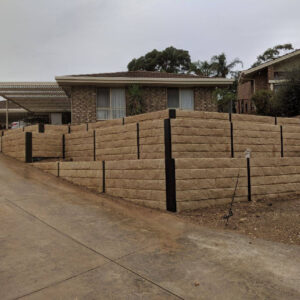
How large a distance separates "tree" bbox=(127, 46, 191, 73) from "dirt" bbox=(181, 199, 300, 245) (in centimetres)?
3520

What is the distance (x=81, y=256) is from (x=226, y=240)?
8.21 ft

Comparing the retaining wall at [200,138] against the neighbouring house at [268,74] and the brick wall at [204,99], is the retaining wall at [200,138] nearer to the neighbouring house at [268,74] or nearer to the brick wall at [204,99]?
the brick wall at [204,99]

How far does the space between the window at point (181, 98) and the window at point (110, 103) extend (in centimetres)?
306

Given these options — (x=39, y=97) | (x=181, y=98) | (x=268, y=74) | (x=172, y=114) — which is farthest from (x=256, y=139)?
(x=268, y=74)

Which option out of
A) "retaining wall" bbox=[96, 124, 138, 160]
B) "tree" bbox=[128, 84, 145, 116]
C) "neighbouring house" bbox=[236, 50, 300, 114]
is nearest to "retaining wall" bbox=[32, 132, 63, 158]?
"retaining wall" bbox=[96, 124, 138, 160]

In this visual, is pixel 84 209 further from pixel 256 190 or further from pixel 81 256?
pixel 256 190

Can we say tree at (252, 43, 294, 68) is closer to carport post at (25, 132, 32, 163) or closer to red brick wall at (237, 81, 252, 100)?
red brick wall at (237, 81, 252, 100)

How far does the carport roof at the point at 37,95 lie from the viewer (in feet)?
47.7

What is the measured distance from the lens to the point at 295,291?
2.64m

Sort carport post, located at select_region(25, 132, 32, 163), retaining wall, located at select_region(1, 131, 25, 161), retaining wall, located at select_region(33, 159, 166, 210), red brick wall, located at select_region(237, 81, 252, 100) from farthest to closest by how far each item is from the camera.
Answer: red brick wall, located at select_region(237, 81, 252, 100), retaining wall, located at select_region(1, 131, 25, 161), carport post, located at select_region(25, 132, 32, 163), retaining wall, located at select_region(33, 159, 166, 210)

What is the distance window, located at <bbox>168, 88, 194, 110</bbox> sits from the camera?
50.3ft

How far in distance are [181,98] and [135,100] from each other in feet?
10.3

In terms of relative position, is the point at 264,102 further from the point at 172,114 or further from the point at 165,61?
the point at 165,61

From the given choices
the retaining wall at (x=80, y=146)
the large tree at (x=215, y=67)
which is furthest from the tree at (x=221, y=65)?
the retaining wall at (x=80, y=146)
